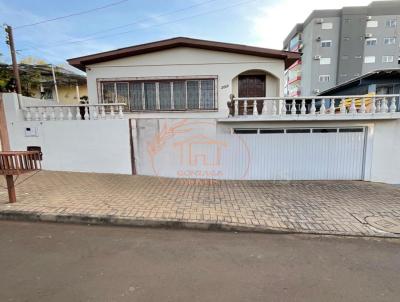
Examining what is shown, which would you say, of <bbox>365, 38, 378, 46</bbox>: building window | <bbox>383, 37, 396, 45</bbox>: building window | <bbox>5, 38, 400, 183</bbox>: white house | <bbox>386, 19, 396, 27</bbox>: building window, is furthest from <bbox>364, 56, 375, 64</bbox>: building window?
<bbox>5, 38, 400, 183</bbox>: white house

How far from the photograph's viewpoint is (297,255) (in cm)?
299

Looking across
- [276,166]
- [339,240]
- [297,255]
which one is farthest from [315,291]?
[276,166]

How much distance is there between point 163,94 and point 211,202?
5821 mm

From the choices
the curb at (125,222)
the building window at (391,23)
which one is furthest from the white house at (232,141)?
the building window at (391,23)

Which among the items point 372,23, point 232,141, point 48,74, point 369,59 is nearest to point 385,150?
point 232,141

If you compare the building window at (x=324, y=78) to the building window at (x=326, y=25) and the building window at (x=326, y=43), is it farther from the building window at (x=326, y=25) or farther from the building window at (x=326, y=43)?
the building window at (x=326, y=25)

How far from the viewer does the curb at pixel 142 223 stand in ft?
12.0

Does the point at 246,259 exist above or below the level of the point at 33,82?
below

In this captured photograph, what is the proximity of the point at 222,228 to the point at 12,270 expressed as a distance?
A: 2892 millimetres

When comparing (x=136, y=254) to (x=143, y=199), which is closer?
(x=136, y=254)

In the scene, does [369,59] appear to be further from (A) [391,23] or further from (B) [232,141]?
(B) [232,141]

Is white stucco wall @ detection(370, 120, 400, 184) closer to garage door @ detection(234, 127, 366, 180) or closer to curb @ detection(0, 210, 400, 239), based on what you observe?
garage door @ detection(234, 127, 366, 180)

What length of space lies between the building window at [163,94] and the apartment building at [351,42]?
29.5m

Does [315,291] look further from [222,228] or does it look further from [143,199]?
[143,199]
